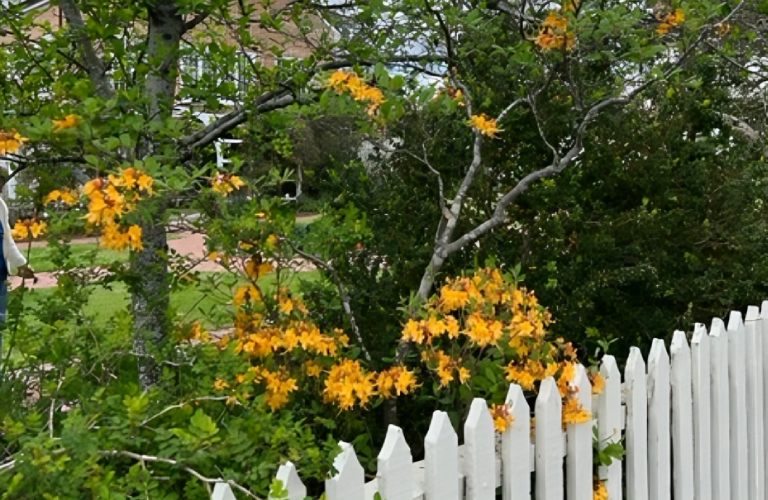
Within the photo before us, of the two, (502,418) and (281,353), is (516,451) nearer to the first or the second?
(502,418)

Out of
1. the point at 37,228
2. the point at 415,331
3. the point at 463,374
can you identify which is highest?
the point at 37,228

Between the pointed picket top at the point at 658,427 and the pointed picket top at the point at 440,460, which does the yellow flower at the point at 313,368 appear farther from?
the pointed picket top at the point at 658,427

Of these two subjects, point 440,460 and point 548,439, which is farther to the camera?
point 548,439

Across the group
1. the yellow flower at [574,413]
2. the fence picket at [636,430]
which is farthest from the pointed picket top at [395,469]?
the fence picket at [636,430]

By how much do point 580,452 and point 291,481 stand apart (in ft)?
2.94

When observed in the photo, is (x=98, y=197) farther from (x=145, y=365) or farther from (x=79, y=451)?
(x=145, y=365)

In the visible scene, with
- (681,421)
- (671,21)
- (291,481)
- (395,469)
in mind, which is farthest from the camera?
(671,21)

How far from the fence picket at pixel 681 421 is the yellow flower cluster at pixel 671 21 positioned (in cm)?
110

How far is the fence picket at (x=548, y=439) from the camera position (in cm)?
186

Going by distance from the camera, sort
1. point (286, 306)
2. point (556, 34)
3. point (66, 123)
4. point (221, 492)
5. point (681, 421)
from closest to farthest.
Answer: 1. point (221, 492)
2. point (66, 123)
3. point (286, 306)
4. point (681, 421)
5. point (556, 34)

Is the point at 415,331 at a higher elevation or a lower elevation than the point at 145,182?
lower

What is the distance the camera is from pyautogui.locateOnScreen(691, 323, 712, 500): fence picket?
2338 mm

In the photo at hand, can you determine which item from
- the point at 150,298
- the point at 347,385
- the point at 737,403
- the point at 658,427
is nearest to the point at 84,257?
the point at 150,298

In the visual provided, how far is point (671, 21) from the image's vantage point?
8.29 feet
